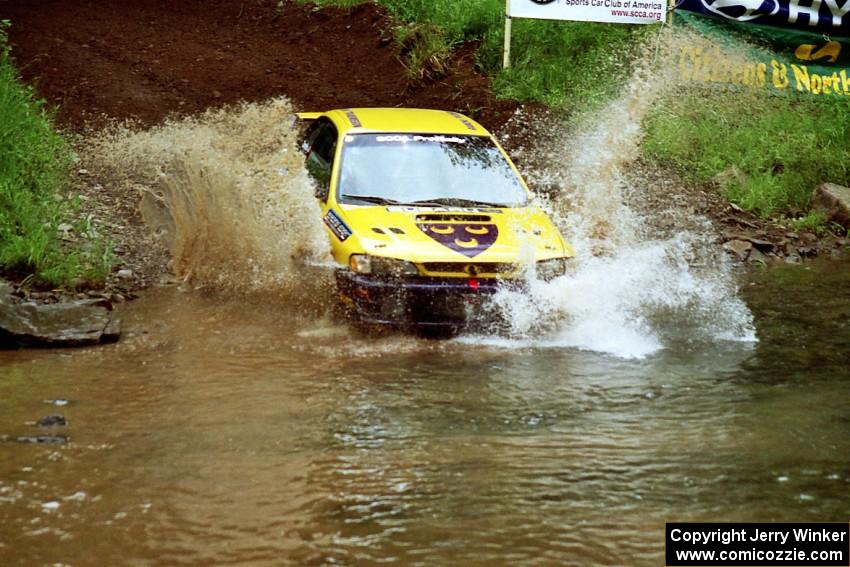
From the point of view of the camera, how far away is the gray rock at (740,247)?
10.9 m

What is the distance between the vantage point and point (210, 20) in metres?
19.2

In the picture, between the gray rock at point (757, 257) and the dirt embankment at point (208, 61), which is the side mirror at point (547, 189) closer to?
the dirt embankment at point (208, 61)

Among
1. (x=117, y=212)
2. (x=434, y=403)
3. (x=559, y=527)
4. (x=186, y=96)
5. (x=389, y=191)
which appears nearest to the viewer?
(x=559, y=527)

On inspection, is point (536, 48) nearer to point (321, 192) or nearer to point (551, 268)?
point (321, 192)

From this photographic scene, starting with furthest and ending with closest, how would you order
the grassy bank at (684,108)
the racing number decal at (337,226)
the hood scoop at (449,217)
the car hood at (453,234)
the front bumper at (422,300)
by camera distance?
the grassy bank at (684,108)
the hood scoop at (449,217)
the racing number decal at (337,226)
the car hood at (453,234)
the front bumper at (422,300)

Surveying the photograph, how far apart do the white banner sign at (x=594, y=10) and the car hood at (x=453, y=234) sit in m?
6.37

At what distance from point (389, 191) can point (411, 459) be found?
3.26 m

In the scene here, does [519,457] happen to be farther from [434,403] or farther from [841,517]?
[841,517]

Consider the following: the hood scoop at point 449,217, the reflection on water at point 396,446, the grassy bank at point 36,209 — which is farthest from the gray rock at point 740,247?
the grassy bank at point 36,209

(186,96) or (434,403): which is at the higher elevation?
(186,96)

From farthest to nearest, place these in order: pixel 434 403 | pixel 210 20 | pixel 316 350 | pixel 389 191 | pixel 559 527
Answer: pixel 210 20 < pixel 389 191 < pixel 316 350 < pixel 434 403 < pixel 559 527

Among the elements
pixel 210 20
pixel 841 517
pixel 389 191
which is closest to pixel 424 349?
pixel 389 191

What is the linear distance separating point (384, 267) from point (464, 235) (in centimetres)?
68

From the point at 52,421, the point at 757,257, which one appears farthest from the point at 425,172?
the point at 757,257
